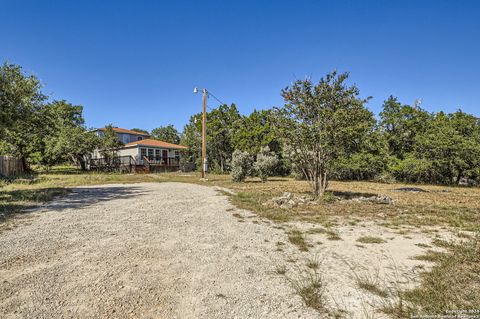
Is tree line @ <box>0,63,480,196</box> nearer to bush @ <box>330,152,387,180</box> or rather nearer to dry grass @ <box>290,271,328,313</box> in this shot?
bush @ <box>330,152,387,180</box>

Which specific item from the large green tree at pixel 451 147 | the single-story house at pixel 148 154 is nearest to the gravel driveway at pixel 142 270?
the large green tree at pixel 451 147

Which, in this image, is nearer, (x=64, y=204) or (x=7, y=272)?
(x=7, y=272)

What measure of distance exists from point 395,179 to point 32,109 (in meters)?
30.6

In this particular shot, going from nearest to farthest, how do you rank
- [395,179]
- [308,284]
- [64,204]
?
[308,284] → [64,204] → [395,179]

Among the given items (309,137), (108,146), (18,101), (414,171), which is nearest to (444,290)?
(309,137)

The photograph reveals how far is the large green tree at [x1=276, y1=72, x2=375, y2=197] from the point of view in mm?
9945

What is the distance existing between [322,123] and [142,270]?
28.7ft

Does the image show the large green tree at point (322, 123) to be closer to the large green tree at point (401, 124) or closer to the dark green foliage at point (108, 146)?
the large green tree at point (401, 124)

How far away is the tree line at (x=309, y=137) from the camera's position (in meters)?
10.4

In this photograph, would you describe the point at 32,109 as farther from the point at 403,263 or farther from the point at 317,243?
the point at 403,263

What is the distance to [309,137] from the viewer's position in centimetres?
1035

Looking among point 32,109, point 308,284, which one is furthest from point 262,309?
point 32,109

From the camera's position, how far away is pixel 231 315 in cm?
258

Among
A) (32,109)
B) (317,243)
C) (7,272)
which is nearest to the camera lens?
(7,272)
